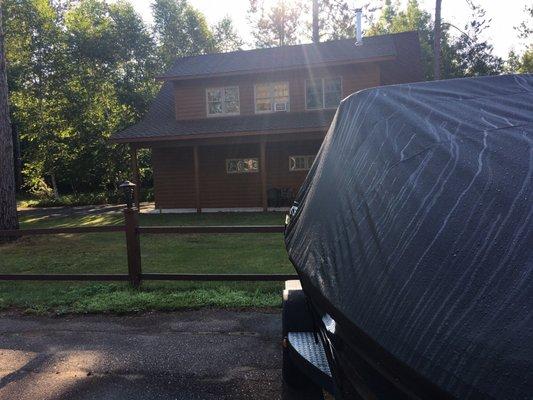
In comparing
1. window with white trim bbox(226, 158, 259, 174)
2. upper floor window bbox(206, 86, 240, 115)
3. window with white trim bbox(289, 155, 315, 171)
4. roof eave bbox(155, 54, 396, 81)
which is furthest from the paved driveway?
upper floor window bbox(206, 86, 240, 115)

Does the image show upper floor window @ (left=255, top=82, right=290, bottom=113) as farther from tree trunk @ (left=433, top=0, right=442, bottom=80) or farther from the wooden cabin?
tree trunk @ (left=433, top=0, right=442, bottom=80)

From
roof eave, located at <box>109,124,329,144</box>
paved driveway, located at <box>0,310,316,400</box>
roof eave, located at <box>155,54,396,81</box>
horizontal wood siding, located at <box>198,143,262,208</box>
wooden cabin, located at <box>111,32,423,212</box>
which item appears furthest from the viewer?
horizontal wood siding, located at <box>198,143,262,208</box>

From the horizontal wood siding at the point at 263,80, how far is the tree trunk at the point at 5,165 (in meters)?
7.92

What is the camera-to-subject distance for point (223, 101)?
63.1ft

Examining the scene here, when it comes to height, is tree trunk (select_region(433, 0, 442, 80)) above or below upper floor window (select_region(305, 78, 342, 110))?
above

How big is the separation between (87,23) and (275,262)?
27735 mm

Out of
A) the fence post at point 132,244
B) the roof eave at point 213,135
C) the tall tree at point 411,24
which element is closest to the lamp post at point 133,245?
the fence post at point 132,244

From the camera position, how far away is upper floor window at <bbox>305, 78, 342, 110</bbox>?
18.2m

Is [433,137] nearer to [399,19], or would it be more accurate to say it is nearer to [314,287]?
[314,287]

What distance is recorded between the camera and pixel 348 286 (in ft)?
5.30

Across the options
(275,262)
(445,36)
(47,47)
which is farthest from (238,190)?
(445,36)

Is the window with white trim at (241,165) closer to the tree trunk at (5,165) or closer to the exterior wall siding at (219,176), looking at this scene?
the exterior wall siding at (219,176)

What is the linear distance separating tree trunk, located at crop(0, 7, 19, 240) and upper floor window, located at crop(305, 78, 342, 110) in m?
10.5

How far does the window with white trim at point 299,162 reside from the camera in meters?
18.3
